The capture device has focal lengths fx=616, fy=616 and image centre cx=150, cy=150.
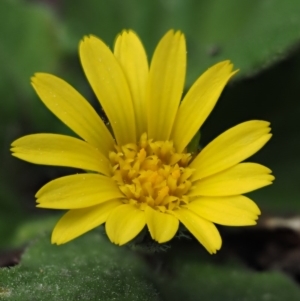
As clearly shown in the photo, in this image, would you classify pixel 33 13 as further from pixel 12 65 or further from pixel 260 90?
pixel 260 90

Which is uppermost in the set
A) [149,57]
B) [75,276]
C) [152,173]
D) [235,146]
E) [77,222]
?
[149,57]

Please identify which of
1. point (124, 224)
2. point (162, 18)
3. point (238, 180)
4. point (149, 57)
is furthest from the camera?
point (162, 18)

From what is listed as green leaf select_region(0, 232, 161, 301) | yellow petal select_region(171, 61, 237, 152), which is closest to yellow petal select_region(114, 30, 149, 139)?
yellow petal select_region(171, 61, 237, 152)

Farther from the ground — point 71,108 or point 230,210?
point 71,108

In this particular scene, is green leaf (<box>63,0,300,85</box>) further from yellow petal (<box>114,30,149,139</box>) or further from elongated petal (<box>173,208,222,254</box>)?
elongated petal (<box>173,208,222,254</box>)

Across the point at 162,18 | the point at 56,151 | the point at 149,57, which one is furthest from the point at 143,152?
the point at 162,18

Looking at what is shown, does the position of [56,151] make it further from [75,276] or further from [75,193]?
[75,276]
